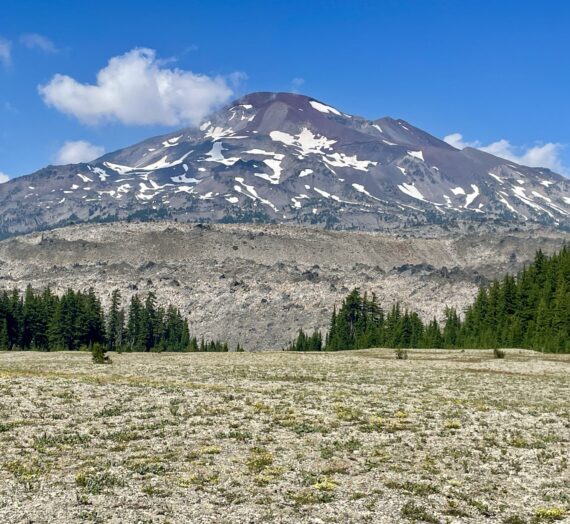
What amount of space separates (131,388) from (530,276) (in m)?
105

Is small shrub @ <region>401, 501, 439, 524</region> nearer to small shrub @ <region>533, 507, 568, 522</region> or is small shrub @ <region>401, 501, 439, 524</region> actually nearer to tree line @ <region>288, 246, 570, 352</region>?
small shrub @ <region>533, 507, 568, 522</region>

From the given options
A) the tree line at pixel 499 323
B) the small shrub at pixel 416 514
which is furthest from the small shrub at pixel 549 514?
the tree line at pixel 499 323

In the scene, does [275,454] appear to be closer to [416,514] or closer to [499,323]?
[416,514]

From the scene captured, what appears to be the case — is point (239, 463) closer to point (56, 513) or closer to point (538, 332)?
point (56, 513)

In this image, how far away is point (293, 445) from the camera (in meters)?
24.0

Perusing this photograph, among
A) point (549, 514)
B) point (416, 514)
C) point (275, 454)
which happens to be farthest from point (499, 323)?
point (416, 514)

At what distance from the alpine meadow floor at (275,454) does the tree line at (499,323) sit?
212 ft

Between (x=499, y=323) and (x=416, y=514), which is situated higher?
(x=499, y=323)

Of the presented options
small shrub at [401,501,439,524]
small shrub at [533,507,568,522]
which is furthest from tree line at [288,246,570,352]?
small shrub at [401,501,439,524]

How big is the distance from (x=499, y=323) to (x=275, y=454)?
107 meters

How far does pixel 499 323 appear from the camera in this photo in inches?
4727

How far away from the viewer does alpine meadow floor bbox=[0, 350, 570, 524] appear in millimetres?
16812

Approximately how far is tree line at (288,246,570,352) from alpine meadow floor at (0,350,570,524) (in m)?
64.7

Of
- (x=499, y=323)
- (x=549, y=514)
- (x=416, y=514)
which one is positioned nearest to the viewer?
(x=416, y=514)
